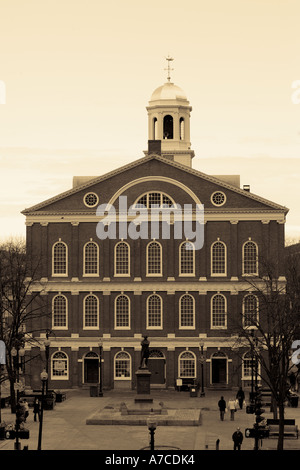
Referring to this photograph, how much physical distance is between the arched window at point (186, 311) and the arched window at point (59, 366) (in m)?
9.87

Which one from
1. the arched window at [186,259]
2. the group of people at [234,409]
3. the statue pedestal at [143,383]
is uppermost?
the arched window at [186,259]

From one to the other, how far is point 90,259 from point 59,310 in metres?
4.91

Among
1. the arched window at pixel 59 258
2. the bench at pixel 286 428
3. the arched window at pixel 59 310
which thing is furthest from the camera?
the arched window at pixel 59 258

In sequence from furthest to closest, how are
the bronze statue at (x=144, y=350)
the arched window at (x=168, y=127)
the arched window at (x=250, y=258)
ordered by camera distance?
the arched window at (x=168, y=127) → the arched window at (x=250, y=258) → the bronze statue at (x=144, y=350)

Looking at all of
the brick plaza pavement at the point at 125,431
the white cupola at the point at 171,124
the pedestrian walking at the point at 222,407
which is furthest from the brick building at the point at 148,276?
the pedestrian walking at the point at 222,407

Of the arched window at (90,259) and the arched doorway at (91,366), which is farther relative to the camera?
the arched window at (90,259)

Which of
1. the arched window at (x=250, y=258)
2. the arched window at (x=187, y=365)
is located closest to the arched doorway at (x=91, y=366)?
the arched window at (x=187, y=365)

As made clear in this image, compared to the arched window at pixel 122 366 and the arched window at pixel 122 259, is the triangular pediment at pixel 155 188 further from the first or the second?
the arched window at pixel 122 366

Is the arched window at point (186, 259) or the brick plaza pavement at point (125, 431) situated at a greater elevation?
the arched window at point (186, 259)

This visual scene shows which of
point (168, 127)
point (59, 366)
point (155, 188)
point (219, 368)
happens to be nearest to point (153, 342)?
point (219, 368)

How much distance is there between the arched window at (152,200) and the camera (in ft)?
257

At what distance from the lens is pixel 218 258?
78000 mm

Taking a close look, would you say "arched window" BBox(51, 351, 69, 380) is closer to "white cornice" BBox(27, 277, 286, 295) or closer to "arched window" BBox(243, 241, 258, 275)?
"white cornice" BBox(27, 277, 286, 295)

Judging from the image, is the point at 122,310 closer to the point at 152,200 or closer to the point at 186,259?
the point at 186,259
